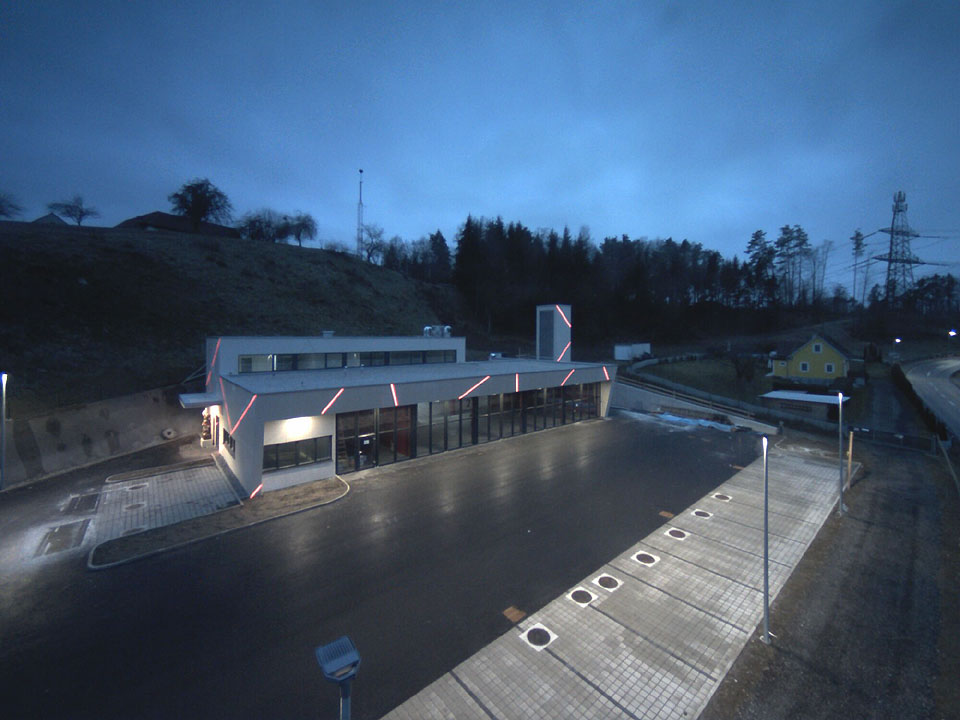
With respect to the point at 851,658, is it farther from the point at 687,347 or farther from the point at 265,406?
the point at 687,347

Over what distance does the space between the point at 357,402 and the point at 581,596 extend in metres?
9.71

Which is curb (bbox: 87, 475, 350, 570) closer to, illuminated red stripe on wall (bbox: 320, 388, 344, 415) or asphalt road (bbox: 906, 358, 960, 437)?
illuminated red stripe on wall (bbox: 320, 388, 344, 415)

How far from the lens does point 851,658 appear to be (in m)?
6.73

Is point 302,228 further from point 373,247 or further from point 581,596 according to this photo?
point 581,596

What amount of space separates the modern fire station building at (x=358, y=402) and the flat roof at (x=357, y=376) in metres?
0.06

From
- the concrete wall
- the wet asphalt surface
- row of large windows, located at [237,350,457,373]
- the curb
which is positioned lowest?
the wet asphalt surface

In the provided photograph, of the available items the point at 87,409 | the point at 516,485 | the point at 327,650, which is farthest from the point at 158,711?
the point at 87,409

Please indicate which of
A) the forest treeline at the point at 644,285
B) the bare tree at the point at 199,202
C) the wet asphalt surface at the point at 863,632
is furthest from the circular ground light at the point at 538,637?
the bare tree at the point at 199,202

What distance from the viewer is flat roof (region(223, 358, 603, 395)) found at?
1518 centimetres

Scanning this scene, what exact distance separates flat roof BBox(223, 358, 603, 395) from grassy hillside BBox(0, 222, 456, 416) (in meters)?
9.52

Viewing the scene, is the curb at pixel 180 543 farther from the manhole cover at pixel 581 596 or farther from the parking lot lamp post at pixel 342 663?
the parking lot lamp post at pixel 342 663

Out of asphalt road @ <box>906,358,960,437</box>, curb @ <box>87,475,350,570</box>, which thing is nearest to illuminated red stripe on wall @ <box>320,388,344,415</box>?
curb @ <box>87,475,350,570</box>

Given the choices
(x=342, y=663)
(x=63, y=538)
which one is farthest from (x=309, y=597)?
(x=63, y=538)

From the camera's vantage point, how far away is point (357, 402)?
14.7 meters
